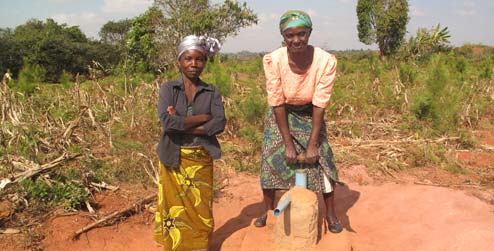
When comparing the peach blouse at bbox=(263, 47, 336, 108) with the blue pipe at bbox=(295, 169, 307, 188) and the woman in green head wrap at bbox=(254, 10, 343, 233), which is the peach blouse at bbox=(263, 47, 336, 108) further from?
the blue pipe at bbox=(295, 169, 307, 188)

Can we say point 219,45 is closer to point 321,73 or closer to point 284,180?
point 321,73

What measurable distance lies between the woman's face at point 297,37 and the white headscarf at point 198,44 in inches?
17.9

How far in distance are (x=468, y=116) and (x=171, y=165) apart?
210 inches

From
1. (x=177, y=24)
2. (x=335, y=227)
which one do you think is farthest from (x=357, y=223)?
(x=177, y=24)

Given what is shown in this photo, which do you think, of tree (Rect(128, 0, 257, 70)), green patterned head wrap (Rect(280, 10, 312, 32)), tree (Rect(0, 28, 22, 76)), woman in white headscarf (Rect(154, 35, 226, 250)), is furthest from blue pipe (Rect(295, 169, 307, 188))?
tree (Rect(0, 28, 22, 76))

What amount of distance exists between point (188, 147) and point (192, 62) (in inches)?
20.5

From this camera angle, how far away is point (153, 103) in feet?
19.5

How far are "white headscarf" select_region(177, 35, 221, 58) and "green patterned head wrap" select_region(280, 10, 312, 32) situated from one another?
0.44 metres

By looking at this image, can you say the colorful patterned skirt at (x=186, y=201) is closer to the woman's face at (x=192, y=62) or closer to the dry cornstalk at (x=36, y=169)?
the woman's face at (x=192, y=62)

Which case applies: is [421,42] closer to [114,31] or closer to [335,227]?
[335,227]

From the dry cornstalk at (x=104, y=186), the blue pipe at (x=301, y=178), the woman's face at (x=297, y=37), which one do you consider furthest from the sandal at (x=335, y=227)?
the dry cornstalk at (x=104, y=186)

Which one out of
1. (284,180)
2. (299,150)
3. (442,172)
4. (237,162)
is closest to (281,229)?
(284,180)

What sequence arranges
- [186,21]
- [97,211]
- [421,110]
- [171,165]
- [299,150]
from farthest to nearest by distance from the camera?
[186,21] → [421,110] → [97,211] → [299,150] → [171,165]

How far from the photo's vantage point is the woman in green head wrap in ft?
7.93
